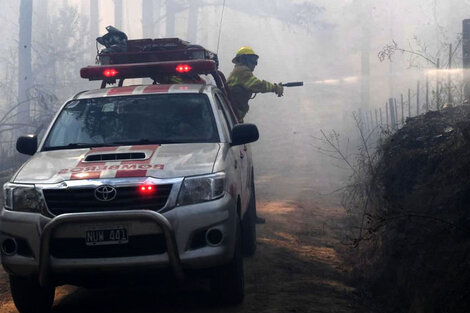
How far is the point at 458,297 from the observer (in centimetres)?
478

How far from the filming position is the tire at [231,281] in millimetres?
5438

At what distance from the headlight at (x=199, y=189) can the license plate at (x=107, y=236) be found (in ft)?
1.58

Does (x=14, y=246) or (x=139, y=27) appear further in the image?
(x=139, y=27)

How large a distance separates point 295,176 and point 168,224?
1620 centimetres

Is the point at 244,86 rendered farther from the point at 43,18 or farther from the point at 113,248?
the point at 43,18

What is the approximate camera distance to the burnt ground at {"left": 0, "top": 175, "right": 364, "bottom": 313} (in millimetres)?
5820

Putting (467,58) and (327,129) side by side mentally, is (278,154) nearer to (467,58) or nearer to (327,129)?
(327,129)

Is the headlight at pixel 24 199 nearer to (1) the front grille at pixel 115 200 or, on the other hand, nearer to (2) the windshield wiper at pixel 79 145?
(1) the front grille at pixel 115 200

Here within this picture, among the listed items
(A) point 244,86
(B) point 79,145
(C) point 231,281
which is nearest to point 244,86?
(A) point 244,86

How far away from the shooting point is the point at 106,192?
5.13 meters

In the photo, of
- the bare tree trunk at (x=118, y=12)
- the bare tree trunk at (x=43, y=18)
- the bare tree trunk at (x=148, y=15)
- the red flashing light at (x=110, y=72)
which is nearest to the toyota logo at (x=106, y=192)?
the red flashing light at (x=110, y=72)

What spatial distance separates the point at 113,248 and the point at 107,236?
11 cm

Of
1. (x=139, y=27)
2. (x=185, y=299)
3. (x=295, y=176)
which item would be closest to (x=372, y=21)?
(x=139, y=27)

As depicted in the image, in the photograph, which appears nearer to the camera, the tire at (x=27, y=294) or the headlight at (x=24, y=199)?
the headlight at (x=24, y=199)
